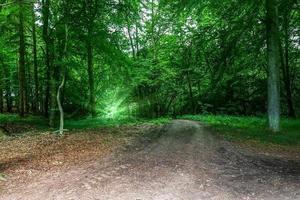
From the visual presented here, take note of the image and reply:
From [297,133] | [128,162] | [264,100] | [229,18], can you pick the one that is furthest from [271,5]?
[264,100]

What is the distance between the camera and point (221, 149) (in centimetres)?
1244

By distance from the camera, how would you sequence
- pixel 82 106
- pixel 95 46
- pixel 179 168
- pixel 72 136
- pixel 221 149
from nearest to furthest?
pixel 179 168
pixel 221 149
pixel 72 136
pixel 95 46
pixel 82 106

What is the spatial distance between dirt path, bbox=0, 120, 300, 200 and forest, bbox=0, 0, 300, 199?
6.04ft

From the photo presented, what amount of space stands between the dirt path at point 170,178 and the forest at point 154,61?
184cm

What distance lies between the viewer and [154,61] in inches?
1253

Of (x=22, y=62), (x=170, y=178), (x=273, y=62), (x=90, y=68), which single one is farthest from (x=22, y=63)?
(x=170, y=178)

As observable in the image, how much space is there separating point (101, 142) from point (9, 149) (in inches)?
115

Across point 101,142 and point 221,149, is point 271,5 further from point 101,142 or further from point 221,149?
point 101,142

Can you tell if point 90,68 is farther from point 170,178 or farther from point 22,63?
point 170,178

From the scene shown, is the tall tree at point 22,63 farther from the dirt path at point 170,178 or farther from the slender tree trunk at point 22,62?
the dirt path at point 170,178

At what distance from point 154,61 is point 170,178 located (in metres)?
24.0

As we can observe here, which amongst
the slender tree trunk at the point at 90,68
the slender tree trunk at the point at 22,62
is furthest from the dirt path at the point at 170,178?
the slender tree trunk at the point at 22,62

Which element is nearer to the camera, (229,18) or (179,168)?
(179,168)

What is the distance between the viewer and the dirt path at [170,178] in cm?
735
